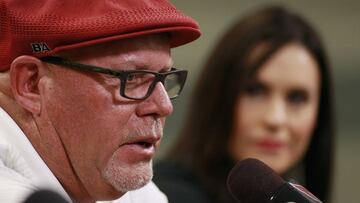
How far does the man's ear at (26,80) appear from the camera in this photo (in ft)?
4.81

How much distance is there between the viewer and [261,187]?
1.35m

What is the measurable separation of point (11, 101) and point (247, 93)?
144 centimetres

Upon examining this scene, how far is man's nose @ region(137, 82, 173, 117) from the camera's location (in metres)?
1.50

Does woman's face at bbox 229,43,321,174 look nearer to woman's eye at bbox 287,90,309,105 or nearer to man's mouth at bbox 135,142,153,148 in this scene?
woman's eye at bbox 287,90,309,105

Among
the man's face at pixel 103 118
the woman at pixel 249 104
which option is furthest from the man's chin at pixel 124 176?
the woman at pixel 249 104

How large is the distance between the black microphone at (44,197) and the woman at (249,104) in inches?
67.5

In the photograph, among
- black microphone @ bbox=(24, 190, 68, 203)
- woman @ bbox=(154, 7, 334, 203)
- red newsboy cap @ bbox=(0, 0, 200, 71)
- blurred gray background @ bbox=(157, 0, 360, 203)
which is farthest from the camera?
blurred gray background @ bbox=(157, 0, 360, 203)

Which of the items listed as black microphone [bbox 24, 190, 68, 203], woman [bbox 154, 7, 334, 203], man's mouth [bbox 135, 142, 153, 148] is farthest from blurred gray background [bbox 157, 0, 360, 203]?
black microphone [bbox 24, 190, 68, 203]

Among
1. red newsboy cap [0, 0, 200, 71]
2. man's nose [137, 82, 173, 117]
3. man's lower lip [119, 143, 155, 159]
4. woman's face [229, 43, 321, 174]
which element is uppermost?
red newsboy cap [0, 0, 200, 71]

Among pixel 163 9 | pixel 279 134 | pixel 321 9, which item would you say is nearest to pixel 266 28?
pixel 279 134

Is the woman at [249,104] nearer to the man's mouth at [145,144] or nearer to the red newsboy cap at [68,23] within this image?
the man's mouth at [145,144]

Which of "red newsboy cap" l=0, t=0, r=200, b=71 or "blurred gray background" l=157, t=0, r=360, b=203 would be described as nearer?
"red newsboy cap" l=0, t=0, r=200, b=71

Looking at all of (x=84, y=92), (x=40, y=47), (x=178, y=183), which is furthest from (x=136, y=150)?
(x=178, y=183)

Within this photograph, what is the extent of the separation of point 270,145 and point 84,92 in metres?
1.51
